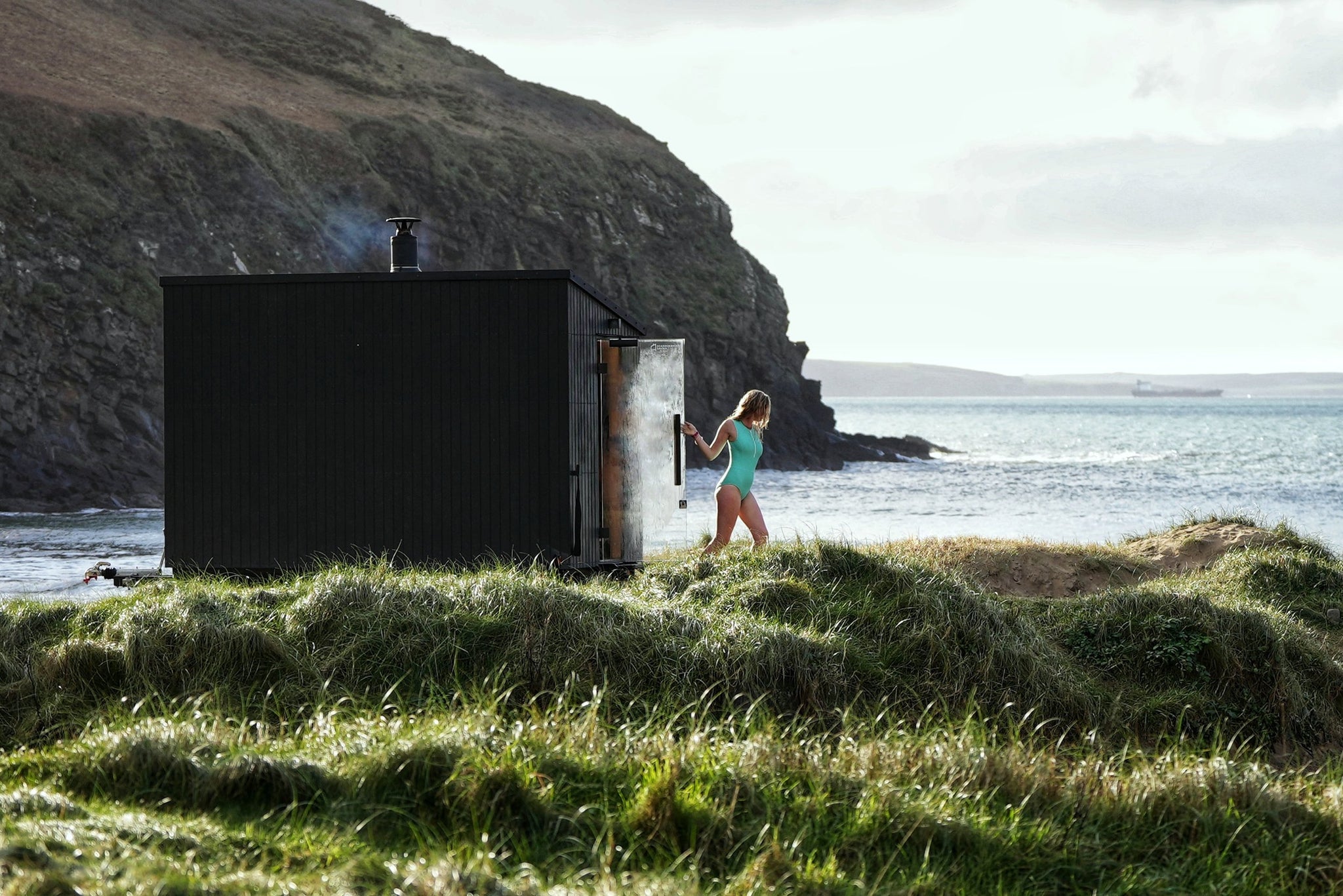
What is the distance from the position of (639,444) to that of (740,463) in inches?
67.8

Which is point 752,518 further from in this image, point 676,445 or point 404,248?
point 404,248

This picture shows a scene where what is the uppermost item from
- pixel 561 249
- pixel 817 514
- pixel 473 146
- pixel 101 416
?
pixel 473 146

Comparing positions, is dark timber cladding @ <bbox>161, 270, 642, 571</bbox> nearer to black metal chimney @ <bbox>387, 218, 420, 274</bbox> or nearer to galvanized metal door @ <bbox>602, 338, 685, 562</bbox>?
galvanized metal door @ <bbox>602, 338, 685, 562</bbox>

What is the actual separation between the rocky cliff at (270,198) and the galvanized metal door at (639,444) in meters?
19.9

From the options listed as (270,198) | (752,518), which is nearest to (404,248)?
(752,518)

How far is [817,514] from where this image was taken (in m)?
33.0

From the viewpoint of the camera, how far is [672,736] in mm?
5605

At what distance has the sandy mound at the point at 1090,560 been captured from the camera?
12148 millimetres

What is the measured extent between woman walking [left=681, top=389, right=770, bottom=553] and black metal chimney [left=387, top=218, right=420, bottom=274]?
3524 millimetres

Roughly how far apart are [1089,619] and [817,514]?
23.6 metres

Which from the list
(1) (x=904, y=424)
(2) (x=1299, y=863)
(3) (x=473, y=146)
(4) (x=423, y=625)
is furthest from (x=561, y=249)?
(1) (x=904, y=424)

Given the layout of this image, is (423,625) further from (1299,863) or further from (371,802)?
(1299,863)

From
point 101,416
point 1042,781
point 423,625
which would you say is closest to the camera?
point 1042,781

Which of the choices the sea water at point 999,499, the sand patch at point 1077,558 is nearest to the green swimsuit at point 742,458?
the sea water at point 999,499
